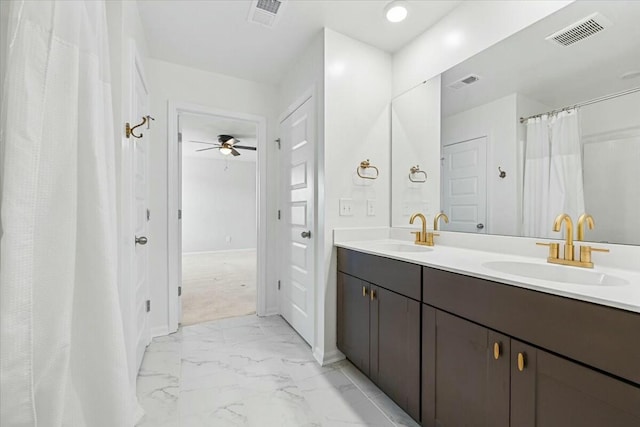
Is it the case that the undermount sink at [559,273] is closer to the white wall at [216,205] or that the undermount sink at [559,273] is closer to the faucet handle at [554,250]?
the faucet handle at [554,250]

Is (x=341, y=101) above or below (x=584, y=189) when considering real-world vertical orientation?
above

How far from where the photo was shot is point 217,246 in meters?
7.56

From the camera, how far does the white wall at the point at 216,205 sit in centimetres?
716

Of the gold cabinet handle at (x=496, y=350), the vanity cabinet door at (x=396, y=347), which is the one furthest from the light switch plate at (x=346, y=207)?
the gold cabinet handle at (x=496, y=350)

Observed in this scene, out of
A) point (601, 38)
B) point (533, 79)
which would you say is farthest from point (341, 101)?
point (601, 38)

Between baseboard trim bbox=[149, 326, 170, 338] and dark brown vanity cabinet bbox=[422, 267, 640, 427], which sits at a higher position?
dark brown vanity cabinet bbox=[422, 267, 640, 427]

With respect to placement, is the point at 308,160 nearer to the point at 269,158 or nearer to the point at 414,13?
the point at 269,158

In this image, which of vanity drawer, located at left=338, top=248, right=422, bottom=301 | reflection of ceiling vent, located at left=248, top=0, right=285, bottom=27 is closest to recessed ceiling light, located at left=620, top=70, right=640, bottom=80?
vanity drawer, located at left=338, top=248, right=422, bottom=301

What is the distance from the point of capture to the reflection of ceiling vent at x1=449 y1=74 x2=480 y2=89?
1.81 m

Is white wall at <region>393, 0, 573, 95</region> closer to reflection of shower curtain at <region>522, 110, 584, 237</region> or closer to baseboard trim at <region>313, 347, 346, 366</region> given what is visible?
reflection of shower curtain at <region>522, 110, 584, 237</region>

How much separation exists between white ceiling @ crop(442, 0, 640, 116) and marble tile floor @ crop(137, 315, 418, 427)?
6.13ft

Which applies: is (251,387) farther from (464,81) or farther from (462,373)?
(464,81)

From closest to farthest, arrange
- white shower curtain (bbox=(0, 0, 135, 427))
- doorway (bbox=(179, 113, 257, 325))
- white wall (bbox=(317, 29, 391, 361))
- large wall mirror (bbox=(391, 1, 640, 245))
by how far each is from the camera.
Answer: white shower curtain (bbox=(0, 0, 135, 427)), large wall mirror (bbox=(391, 1, 640, 245)), white wall (bbox=(317, 29, 391, 361)), doorway (bbox=(179, 113, 257, 325))

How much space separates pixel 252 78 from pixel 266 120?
43 cm
